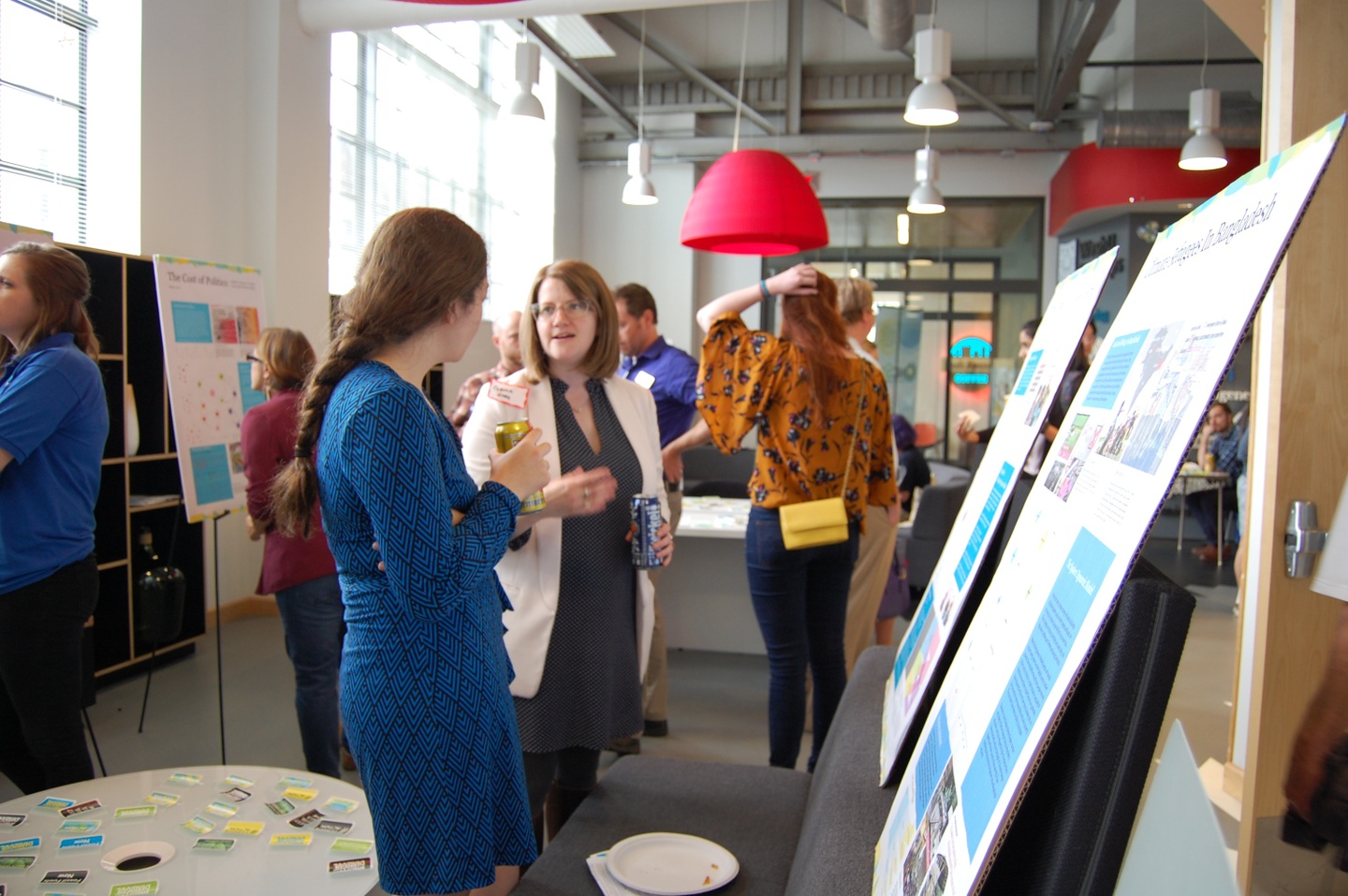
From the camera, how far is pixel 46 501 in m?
2.38

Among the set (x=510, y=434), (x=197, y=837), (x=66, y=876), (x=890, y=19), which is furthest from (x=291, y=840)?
(x=890, y=19)

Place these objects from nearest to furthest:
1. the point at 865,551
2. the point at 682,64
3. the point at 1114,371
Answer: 1. the point at 1114,371
2. the point at 865,551
3. the point at 682,64

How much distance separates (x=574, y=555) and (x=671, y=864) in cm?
67

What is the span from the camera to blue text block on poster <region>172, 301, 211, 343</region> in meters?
3.79

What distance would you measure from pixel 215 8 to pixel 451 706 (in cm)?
556

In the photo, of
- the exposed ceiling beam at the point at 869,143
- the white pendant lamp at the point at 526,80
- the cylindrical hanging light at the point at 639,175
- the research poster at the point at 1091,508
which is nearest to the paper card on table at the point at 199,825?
the research poster at the point at 1091,508

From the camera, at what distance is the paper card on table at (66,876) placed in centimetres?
163

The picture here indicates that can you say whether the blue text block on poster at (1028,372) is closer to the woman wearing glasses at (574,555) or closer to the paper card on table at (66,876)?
the woman wearing glasses at (574,555)

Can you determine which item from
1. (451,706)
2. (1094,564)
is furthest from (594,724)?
(1094,564)

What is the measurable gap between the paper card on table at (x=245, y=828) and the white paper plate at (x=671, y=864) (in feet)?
2.36

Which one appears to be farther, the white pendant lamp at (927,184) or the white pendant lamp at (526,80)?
the white pendant lamp at (927,184)

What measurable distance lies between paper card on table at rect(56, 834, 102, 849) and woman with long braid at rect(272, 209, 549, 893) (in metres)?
0.69

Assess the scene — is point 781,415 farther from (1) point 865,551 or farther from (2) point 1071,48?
→ (2) point 1071,48

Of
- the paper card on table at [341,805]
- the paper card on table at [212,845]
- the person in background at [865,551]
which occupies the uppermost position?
the person in background at [865,551]
